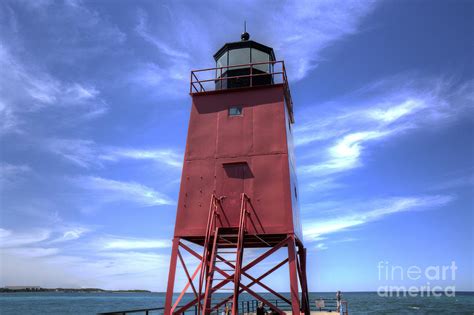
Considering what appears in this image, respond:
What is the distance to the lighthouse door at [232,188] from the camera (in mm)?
14852

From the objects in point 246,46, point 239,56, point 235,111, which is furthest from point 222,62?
point 235,111

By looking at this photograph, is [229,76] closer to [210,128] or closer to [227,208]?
[210,128]

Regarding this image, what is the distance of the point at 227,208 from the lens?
1497 cm

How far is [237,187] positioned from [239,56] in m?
6.22

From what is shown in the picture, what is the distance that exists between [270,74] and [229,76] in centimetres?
214

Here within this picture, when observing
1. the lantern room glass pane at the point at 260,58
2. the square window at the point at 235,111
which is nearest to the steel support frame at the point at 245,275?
the square window at the point at 235,111

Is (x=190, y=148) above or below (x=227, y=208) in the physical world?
above

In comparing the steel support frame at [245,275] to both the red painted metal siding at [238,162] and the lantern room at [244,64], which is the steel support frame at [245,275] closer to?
the red painted metal siding at [238,162]

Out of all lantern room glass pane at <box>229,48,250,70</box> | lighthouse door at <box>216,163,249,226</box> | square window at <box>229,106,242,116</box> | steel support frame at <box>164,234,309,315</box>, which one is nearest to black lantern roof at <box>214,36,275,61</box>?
lantern room glass pane at <box>229,48,250,70</box>

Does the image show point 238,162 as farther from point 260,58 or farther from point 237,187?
point 260,58

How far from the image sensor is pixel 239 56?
17.7 meters

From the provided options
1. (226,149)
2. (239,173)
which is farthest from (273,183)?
(226,149)

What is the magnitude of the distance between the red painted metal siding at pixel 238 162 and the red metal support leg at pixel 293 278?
614mm

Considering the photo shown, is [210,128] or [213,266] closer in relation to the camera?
[213,266]
